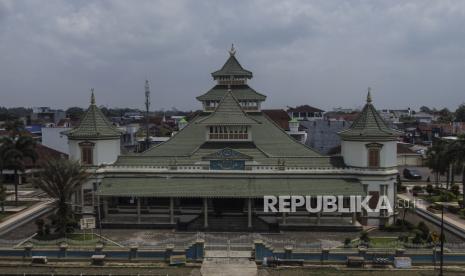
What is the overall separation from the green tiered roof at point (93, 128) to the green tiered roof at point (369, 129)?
24.7 m

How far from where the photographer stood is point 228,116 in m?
51.1

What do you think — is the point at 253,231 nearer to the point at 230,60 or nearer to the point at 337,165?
the point at 337,165

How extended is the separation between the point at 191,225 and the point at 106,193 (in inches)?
338

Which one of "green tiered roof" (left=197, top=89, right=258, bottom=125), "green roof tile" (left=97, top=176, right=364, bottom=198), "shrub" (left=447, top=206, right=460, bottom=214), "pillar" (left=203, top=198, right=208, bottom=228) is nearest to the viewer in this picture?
"green roof tile" (left=97, top=176, right=364, bottom=198)

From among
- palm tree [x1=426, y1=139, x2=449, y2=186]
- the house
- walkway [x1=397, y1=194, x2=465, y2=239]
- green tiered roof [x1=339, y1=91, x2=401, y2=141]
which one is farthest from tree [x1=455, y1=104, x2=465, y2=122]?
green tiered roof [x1=339, y1=91, x2=401, y2=141]

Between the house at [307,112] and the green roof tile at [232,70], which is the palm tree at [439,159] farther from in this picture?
the house at [307,112]

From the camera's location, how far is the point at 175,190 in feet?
146

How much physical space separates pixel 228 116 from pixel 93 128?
571 inches

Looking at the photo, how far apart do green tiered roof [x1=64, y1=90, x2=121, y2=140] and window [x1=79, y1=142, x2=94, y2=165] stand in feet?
2.74

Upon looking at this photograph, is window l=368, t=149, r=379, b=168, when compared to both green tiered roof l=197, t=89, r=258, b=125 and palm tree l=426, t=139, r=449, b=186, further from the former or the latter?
palm tree l=426, t=139, r=449, b=186

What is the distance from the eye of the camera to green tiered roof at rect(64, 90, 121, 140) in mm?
49000

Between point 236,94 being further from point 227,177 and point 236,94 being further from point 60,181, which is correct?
point 60,181

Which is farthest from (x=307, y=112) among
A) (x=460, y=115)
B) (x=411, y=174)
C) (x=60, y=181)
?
(x=60, y=181)

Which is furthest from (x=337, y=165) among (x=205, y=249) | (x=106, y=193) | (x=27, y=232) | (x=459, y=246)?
(x=27, y=232)
